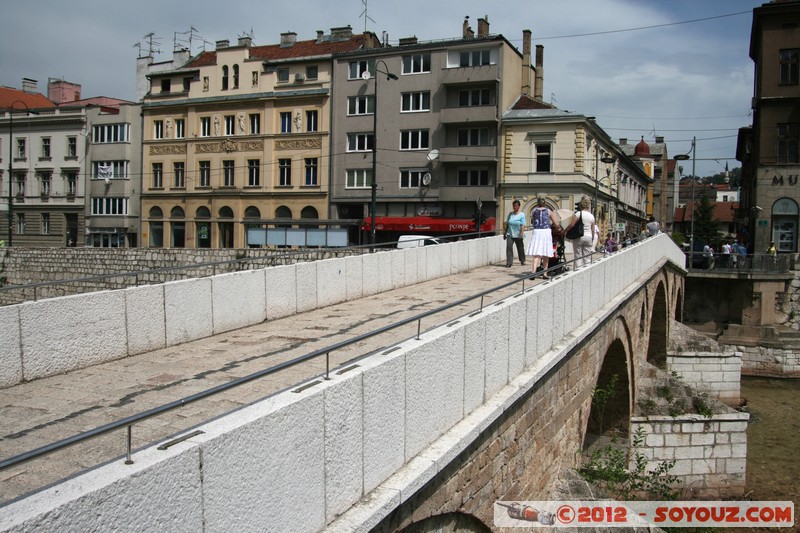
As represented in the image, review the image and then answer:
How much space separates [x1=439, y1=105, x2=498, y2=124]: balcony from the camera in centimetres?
4050

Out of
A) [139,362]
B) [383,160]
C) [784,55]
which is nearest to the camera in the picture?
[139,362]

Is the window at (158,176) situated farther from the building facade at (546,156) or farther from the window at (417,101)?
the building facade at (546,156)

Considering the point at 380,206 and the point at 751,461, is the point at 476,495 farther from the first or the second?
the point at 380,206

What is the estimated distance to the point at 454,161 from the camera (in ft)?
135

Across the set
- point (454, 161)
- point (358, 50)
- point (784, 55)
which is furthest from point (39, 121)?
point (784, 55)

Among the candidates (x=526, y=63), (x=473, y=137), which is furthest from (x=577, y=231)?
(x=526, y=63)

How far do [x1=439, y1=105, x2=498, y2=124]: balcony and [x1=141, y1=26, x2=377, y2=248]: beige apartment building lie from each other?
785 centimetres

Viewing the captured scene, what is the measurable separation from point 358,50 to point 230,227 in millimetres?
14439

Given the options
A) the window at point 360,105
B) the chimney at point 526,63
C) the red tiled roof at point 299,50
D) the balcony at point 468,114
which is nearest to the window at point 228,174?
the red tiled roof at point 299,50

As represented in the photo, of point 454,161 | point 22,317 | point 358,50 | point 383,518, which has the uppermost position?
point 358,50

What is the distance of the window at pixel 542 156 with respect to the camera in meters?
40.5

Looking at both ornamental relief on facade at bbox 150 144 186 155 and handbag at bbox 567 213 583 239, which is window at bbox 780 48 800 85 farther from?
ornamental relief on facade at bbox 150 144 186 155

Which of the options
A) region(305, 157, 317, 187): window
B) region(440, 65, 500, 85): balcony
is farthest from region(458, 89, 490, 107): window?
region(305, 157, 317, 187): window

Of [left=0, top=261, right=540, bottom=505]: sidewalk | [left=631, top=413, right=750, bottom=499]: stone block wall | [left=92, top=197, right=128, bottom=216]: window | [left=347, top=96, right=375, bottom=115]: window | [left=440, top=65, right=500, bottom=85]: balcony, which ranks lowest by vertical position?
[left=631, top=413, right=750, bottom=499]: stone block wall
